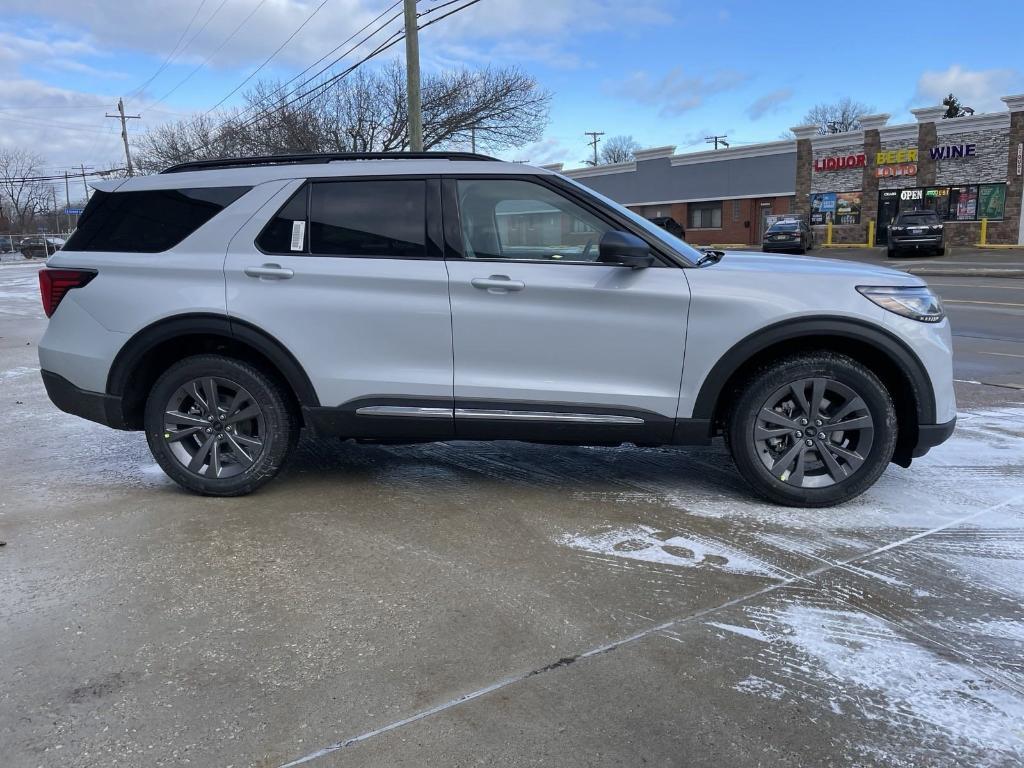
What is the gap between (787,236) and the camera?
33.5 m

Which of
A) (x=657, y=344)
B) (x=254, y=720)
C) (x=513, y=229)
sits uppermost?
(x=513, y=229)

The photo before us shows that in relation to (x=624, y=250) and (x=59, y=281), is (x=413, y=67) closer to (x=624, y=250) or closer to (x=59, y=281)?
(x=59, y=281)

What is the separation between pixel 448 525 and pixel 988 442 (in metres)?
3.90

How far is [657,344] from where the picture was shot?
401cm

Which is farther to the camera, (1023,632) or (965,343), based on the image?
(965,343)

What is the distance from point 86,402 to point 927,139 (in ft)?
128

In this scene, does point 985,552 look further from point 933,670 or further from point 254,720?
point 254,720

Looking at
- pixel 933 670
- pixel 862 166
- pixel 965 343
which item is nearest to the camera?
pixel 933 670

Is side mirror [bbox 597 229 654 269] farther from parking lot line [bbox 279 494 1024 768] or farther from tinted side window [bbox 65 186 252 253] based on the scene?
tinted side window [bbox 65 186 252 253]

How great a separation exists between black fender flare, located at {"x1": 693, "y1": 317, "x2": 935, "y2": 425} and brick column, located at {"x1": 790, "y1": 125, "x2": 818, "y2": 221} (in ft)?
128

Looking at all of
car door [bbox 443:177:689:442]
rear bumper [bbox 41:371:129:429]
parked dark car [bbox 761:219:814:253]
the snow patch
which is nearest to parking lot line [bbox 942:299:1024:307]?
car door [bbox 443:177:689:442]

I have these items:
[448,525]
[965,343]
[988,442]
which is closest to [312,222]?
[448,525]

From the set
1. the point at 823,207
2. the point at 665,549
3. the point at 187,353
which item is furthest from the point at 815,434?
the point at 823,207

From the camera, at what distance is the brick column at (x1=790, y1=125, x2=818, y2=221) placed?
39812mm
